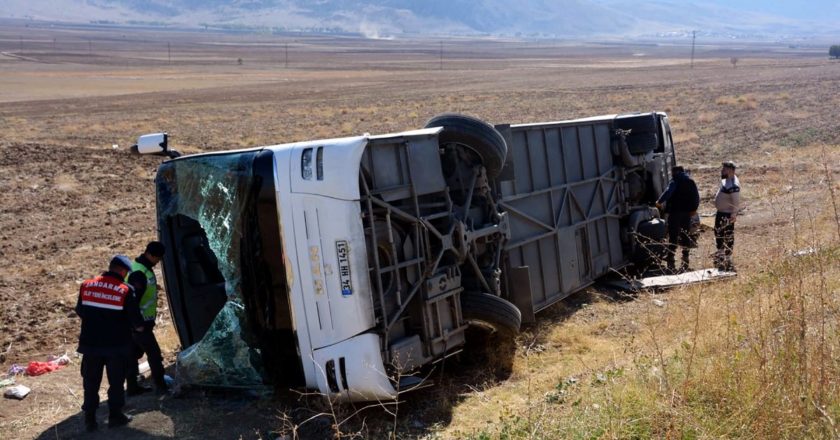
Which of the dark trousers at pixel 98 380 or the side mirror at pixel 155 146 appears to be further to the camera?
the side mirror at pixel 155 146

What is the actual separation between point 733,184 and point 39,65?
80507 mm

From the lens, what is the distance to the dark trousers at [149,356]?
7.25 m

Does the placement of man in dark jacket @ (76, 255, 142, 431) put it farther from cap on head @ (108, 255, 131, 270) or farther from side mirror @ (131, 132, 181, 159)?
side mirror @ (131, 132, 181, 159)

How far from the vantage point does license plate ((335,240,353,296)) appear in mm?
6125

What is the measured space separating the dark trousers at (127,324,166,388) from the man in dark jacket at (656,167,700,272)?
19.9ft

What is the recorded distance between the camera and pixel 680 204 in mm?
10570

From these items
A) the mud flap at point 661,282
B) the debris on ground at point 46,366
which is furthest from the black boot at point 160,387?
the mud flap at point 661,282

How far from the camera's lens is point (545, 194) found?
8.98 metres

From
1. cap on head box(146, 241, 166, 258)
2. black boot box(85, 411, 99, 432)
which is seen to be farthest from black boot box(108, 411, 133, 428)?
cap on head box(146, 241, 166, 258)

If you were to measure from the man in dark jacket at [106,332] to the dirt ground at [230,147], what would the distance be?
25cm

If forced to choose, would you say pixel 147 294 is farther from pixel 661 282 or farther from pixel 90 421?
pixel 661 282

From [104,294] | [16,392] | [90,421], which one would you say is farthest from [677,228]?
[16,392]

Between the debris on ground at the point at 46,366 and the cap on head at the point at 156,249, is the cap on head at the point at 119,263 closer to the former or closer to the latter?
the cap on head at the point at 156,249

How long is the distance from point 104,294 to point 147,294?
74cm
